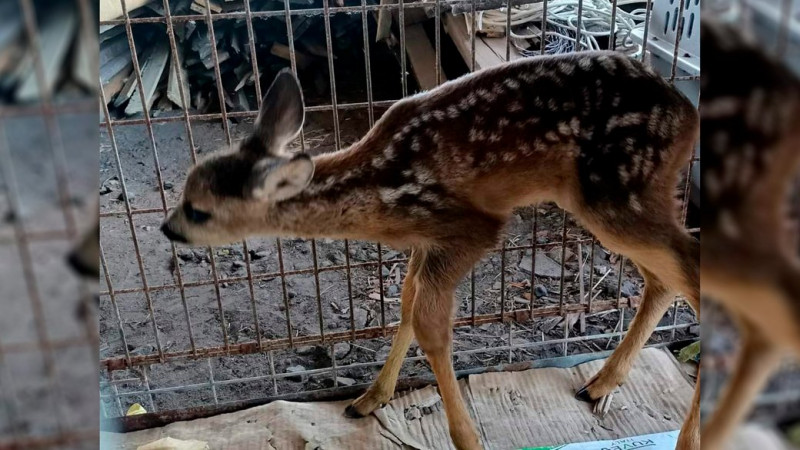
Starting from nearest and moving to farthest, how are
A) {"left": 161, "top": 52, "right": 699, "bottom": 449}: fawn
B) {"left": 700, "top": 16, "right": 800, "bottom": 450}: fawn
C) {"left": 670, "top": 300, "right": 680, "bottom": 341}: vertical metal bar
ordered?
{"left": 700, "top": 16, "right": 800, "bottom": 450}: fawn < {"left": 161, "top": 52, "right": 699, "bottom": 449}: fawn < {"left": 670, "top": 300, "right": 680, "bottom": 341}: vertical metal bar

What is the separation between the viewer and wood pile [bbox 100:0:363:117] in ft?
4.81

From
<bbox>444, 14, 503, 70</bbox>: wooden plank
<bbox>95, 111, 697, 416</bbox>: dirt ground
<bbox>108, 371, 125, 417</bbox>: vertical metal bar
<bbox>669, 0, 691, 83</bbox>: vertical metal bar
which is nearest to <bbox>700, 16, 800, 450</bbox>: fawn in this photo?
<bbox>669, 0, 691, 83</bbox>: vertical metal bar

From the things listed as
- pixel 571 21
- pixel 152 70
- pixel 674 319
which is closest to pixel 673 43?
pixel 571 21

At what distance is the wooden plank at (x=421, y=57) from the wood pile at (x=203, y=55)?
184 millimetres

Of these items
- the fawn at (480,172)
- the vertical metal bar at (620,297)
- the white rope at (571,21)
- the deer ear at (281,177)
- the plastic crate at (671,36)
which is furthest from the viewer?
the vertical metal bar at (620,297)

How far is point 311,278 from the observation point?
2.38 metres

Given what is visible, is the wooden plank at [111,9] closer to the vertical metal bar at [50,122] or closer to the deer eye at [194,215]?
the deer eye at [194,215]

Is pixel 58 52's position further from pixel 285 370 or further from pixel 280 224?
pixel 285 370

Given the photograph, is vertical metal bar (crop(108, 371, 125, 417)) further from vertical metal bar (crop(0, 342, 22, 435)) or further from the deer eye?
vertical metal bar (crop(0, 342, 22, 435))

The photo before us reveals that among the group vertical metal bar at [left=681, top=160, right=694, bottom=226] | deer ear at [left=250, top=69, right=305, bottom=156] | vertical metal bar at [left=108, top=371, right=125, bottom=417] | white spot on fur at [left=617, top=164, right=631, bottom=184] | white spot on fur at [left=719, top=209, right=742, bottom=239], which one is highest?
white spot on fur at [left=719, top=209, right=742, bottom=239]

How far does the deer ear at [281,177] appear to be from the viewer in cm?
130

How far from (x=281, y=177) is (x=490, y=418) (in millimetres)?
889

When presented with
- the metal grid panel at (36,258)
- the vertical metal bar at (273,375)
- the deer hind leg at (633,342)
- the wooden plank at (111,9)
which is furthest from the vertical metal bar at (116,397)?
the metal grid panel at (36,258)

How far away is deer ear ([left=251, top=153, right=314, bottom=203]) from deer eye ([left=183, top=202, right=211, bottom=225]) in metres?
0.11
